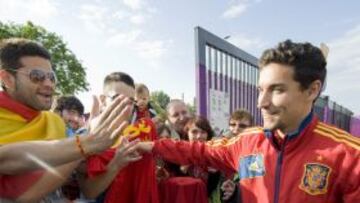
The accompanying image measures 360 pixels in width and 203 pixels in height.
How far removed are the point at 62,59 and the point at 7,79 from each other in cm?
Answer: 3665

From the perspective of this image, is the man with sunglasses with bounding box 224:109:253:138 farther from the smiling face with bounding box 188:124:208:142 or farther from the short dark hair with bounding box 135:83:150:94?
the short dark hair with bounding box 135:83:150:94

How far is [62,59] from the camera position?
37938 mm

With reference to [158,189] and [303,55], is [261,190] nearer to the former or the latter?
[303,55]

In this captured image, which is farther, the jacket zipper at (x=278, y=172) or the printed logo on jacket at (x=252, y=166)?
the printed logo on jacket at (x=252, y=166)

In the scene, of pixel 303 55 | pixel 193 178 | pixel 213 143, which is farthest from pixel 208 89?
pixel 303 55

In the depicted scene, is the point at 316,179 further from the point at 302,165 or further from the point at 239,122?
the point at 239,122

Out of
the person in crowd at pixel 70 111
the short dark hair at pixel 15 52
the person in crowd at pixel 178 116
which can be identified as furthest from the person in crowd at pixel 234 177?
the person in crowd at pixel 70 111

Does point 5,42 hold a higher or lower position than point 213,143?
higher

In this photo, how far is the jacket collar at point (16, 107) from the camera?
8.11ft

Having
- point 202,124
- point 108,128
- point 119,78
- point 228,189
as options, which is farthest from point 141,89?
point 108,128

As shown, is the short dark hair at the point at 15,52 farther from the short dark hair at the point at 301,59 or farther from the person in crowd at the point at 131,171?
the short dark hair at the point at 301,59

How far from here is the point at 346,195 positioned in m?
2.27

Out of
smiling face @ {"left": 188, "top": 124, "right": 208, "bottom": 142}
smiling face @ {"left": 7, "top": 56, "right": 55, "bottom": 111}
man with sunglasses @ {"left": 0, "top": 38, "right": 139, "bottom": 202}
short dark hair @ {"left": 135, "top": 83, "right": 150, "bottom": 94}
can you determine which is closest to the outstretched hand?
man with sunglasses @ {"left": 0, "top": 38, "right": 139, "bottom": 202}

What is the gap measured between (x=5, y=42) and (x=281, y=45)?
1.61m
